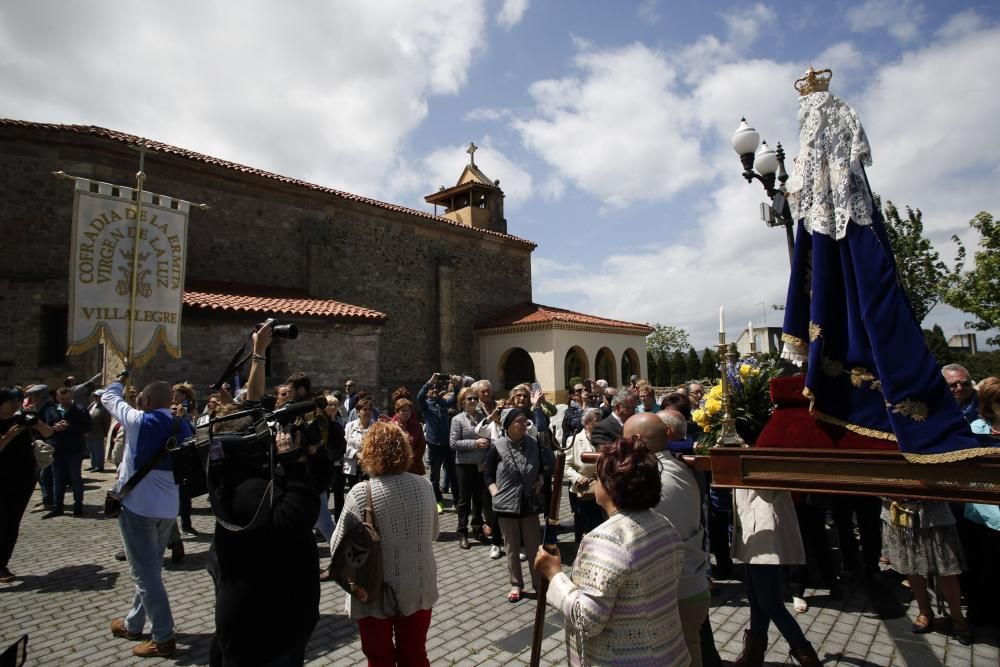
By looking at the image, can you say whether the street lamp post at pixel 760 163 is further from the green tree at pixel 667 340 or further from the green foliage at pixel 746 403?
the green tree at pixel 667 340

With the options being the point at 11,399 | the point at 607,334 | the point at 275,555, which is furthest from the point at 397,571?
the point at 607,334

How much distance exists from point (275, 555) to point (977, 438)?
319cm

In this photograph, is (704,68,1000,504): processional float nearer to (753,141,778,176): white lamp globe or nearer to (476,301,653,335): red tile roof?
(753,141,778,176): white lamp globe

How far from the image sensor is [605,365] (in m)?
26.3

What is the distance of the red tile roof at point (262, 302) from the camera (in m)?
13.8

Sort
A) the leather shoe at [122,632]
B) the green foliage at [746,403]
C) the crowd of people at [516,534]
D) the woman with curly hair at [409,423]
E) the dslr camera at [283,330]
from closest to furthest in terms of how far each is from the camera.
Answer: the crowd of people at [516,534], the dslr camera at [283,330], the green foliage at [746,403], the leather shoe at [122,632], the woman with curly hair at [409,423]

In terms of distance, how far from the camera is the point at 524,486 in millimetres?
5285

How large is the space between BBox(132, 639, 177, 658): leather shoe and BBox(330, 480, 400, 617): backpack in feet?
7.18

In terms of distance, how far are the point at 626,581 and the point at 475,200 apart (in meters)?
26.3

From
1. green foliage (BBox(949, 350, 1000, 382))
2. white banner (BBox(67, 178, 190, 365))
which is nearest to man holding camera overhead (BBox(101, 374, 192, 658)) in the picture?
white banner (BBox(67, 178, 190, 365))

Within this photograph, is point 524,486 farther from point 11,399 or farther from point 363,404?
point 11,399

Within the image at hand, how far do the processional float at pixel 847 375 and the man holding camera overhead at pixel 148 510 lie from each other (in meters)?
3.86

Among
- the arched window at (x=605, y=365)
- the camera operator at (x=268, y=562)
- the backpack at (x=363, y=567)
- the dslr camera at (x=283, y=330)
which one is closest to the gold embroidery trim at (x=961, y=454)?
the backpack at (x=363, y=567)

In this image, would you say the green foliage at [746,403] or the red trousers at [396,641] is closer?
the red trousers at [396,641]
